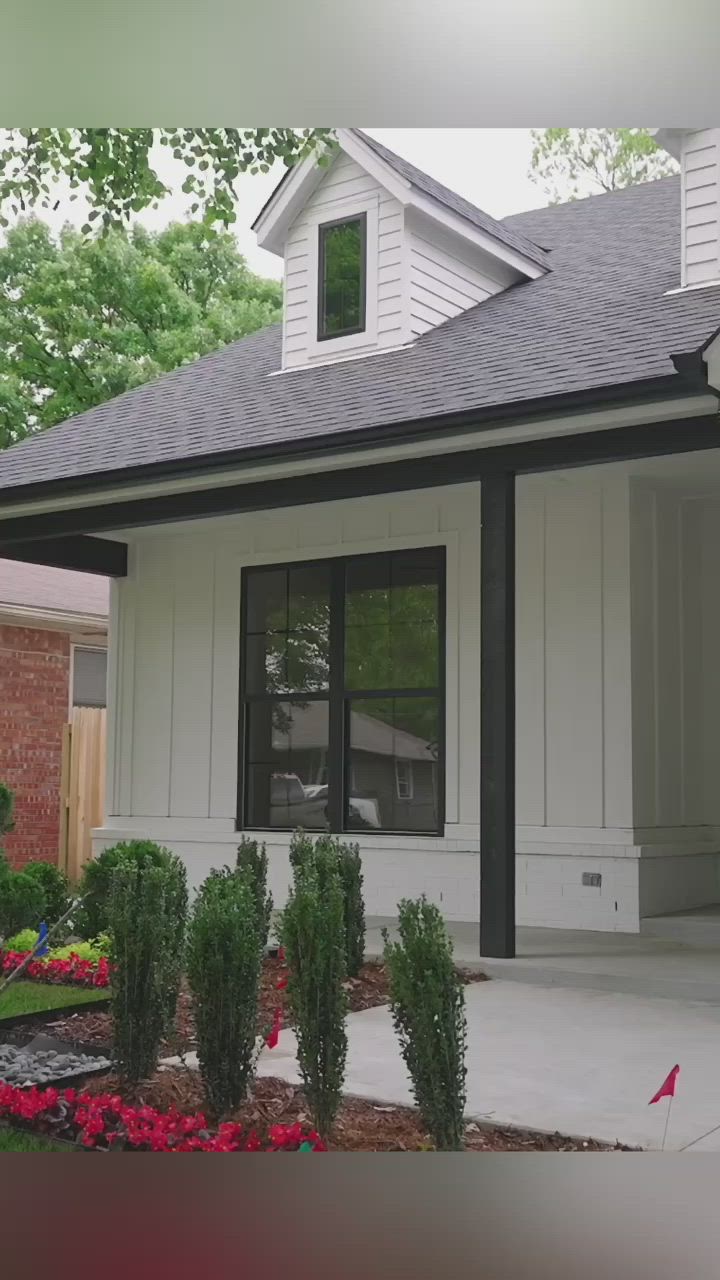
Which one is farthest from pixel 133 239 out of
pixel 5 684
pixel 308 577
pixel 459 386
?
pixel 459 386

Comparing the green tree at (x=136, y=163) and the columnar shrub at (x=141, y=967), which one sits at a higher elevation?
the green tree at (x=136, y=163)

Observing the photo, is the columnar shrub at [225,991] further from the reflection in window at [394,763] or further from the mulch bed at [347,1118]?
the reflection in window at [394,763]

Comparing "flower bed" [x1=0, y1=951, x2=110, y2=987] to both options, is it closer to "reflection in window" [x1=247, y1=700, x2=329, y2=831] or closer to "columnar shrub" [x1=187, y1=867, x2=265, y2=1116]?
"columnar shrub" [x1=187, y1=867, x2=265, y2=1116]

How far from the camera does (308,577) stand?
35.0ft

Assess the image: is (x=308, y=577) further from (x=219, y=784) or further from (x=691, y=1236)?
(x=691, y=1236)

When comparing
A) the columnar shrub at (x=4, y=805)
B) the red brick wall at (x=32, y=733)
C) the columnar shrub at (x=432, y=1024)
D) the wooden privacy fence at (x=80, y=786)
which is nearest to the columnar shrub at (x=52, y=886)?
the columnar shrub at (x=4, y=805)

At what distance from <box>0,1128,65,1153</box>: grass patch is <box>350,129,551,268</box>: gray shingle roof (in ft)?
26.6

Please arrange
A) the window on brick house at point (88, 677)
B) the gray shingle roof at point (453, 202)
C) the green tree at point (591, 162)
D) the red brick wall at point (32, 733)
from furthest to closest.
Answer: the green tree at point (591, 162) → the window on brick house at point (88, 677) → the red brick wall at point (32, 733) → the gray shingle roof at point (453, 202)

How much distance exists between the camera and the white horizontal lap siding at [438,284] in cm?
1067

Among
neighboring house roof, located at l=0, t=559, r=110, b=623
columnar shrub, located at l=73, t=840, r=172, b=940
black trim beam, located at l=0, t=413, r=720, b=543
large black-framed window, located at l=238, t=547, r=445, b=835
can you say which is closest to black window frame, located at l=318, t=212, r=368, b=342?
large black-framed window, located at l=238, t=547, r=445, b=835

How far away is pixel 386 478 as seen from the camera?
829 cm

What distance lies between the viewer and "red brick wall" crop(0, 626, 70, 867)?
1513 centimetres

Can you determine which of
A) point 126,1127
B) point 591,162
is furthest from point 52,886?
point 591,162

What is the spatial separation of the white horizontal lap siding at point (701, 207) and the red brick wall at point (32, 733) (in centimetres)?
917
